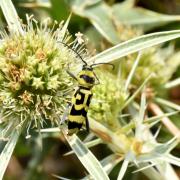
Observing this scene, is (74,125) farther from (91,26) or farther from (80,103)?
(91,26)

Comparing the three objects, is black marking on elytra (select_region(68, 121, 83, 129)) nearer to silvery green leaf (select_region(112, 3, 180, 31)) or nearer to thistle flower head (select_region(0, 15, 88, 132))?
thistle flower head (select_region(0, 15, 88, 132))

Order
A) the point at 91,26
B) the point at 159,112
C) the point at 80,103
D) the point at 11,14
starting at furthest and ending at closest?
the point at 91,26 → the point at 159,112 → the point at 11,14 → the point at 80,103

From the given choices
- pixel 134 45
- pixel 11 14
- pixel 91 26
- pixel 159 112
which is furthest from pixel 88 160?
pixel 91 26

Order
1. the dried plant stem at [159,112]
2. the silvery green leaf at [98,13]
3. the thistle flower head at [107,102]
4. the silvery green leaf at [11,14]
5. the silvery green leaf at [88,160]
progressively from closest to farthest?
the silvery green leaf at [88,160], the silvery green leaf at [11,14], the thistle flower head at [107,102], the dried plant stem at [159,112], the silvery green leaf at [98,13]

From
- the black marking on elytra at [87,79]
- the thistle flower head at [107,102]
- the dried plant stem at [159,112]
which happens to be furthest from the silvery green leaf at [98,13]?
the black marking on elytra at [87,79]

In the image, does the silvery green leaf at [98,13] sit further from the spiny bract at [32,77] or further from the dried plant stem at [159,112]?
the spiny bract at [32,77]

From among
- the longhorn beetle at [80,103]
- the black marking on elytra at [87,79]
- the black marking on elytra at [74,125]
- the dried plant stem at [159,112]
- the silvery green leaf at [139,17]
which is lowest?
the dried plant stem at [159,112]

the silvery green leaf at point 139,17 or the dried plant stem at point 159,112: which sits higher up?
the silvery green leaf at point 139,17

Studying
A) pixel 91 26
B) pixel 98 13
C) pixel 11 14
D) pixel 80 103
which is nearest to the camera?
pixel 80 103

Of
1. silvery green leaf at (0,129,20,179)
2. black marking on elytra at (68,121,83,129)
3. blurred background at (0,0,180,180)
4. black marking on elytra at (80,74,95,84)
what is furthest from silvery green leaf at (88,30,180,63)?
blurred background at (0,0,180,180)
